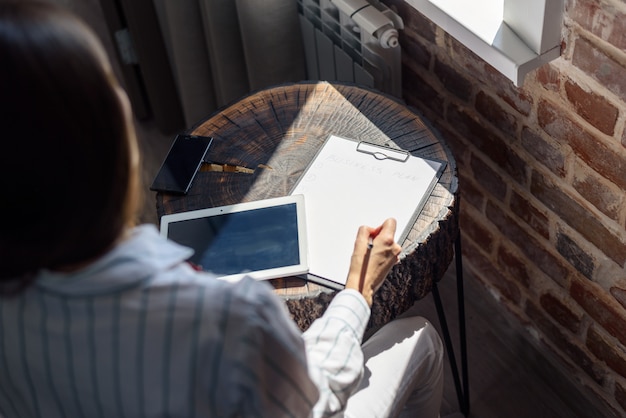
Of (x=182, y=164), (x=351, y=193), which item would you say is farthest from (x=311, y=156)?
(x=182, y=164)

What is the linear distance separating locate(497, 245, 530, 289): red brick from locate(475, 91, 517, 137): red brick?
0.31 metres

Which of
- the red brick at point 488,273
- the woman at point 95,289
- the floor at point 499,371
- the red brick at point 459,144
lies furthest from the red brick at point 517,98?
the woman at point 95,289

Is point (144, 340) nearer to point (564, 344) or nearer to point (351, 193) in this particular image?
point (351, 193)

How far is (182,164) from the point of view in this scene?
1.39 metres

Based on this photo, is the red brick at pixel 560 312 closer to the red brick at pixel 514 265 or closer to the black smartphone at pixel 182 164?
the red brick at pixel 514 265

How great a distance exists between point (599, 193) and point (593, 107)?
6.7 inches

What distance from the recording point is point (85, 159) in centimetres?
69

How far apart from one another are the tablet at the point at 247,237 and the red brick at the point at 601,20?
51cm

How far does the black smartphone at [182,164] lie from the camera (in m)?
1.36

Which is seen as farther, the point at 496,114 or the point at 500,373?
the point at 500,373

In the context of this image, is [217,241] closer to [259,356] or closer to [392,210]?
[392,210]

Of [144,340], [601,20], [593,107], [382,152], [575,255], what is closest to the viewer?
[144,340]

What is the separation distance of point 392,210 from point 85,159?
25.9 inches

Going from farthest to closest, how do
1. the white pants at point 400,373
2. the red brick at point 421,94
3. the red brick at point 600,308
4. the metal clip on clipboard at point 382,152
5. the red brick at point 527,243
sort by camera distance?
the red brick at point 421,94
the red brick at point 527,243
the red brick at point 600,308
the metal clip on clipboard at point 382,152
the white pants at point 400,373
